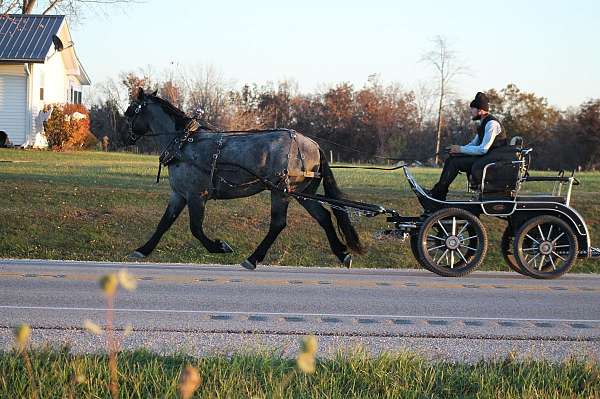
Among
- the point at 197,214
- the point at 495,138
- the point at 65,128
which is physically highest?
the point at 495,138

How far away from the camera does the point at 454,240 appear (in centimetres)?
1095

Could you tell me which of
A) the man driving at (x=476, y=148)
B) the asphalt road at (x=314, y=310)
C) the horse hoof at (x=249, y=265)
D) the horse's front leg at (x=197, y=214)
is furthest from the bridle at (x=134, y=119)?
the man driving at (x=476, y=148)

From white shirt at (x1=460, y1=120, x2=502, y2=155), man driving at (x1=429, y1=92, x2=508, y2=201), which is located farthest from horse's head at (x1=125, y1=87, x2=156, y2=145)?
white shirt at (x1=460, y1=120, x2=502, y2=155)

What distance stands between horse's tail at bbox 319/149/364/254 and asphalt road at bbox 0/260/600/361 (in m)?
0.43

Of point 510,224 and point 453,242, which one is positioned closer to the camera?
point 453,242

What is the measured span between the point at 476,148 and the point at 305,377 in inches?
227

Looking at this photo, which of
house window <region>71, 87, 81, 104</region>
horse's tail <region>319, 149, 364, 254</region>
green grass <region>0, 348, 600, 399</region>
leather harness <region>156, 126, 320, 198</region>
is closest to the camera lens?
green grass <region>0, 348, 600, 399</region>

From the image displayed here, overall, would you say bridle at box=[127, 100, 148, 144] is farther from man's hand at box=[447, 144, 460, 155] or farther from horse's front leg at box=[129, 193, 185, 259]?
man's hand at box=[447, 144, 460, 155]

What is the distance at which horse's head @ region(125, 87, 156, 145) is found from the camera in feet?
39.3

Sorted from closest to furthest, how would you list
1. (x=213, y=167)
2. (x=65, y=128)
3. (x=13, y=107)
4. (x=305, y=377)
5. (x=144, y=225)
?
1. (x=305, y=377)
2. (x=213, y=167)
3. (x=144, y=225)
4. (x=65, y=128)
5. (x=13, y=107)

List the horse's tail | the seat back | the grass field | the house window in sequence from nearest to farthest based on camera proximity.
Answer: the seat back < the horse's tail < the grass field < the house window

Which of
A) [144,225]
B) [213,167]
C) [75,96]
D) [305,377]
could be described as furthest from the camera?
[75,96]

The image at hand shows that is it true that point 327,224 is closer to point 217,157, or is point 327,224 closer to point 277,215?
point 277,215

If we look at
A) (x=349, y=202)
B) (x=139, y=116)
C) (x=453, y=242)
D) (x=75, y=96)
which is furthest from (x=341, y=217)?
(x=75, y=96)
